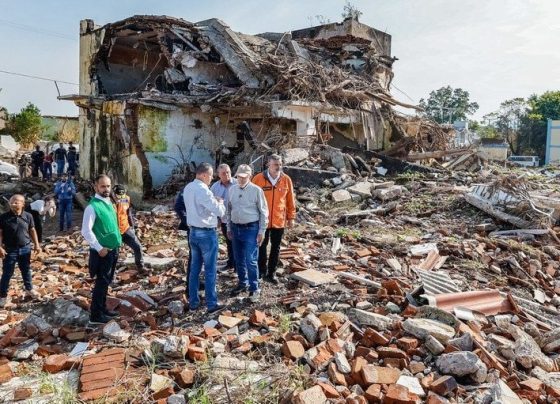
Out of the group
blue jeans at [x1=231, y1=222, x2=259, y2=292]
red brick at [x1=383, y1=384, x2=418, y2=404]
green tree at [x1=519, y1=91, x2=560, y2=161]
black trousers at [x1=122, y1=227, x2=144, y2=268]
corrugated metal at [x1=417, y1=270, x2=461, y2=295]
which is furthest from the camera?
green tree at [x1=519, y1=91, x2=560, y2=161]

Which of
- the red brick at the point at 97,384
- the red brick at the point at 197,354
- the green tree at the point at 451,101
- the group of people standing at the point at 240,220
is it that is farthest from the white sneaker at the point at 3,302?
the green tree at the point at 451,101

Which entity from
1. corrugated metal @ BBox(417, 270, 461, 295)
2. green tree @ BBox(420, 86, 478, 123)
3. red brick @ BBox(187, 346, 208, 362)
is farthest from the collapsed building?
green tree @ BBox(420, 86, 478, 123)

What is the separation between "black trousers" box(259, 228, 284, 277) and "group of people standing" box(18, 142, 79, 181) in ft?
45.7

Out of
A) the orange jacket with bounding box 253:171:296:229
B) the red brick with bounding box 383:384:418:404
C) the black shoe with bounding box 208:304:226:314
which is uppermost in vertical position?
the orange jacket with bounding box 253:171:296:229

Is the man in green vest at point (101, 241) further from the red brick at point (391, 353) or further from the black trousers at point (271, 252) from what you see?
the red brick at point (391, 353)

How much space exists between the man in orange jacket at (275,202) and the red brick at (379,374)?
2318mm

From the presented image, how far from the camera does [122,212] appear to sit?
21.3 ft

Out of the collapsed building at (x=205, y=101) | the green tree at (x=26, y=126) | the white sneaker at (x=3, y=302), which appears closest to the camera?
the white sneaker at (x=3, y=302)

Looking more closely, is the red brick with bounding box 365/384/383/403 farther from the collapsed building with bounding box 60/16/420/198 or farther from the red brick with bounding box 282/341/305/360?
the collapsed building with bounding box 60/16/420/198

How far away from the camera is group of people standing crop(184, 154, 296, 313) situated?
4842 mm

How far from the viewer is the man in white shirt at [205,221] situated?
15.7 feet

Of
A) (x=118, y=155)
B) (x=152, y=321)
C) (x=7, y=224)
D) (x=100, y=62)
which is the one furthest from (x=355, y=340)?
(x=100, y=62)

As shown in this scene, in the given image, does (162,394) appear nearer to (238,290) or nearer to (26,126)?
(238,290)

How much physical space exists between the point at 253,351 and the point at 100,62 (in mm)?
14283
